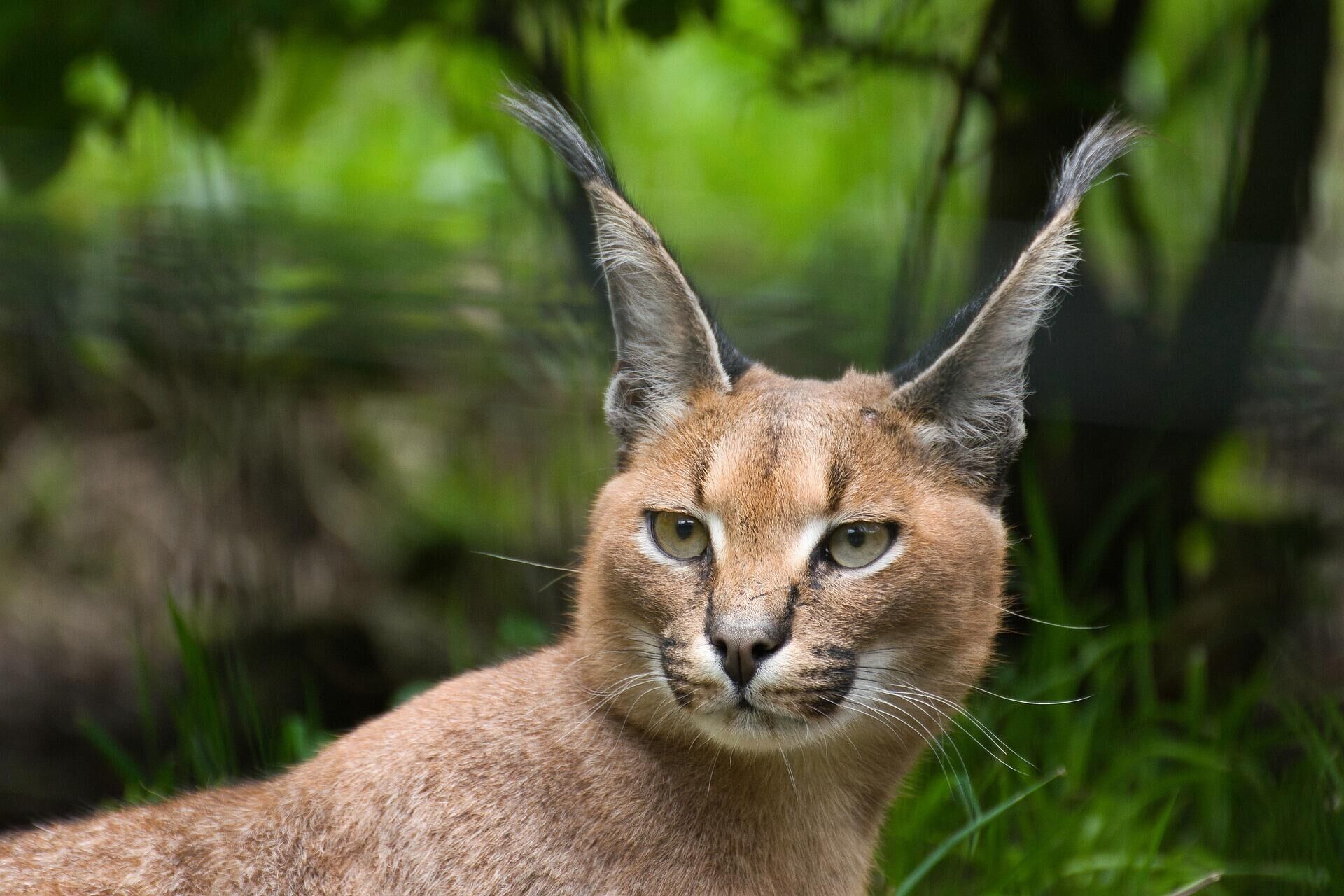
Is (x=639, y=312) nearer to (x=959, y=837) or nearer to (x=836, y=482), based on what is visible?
(x=836, y=482)

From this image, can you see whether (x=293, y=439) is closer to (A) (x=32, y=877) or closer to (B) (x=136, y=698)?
(B) (x=136, y=698)

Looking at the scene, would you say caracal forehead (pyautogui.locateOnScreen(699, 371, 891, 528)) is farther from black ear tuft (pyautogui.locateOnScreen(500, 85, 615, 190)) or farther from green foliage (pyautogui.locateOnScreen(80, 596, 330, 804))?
green foliage (pyautogui.locateOnScreen(80, 596, 330, 804))

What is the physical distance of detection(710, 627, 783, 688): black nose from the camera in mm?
2711

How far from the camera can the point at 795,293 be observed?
536 cm

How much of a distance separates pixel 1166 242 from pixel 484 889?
4.29 meters

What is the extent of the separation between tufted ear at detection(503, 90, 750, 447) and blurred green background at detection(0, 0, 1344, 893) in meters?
1.67

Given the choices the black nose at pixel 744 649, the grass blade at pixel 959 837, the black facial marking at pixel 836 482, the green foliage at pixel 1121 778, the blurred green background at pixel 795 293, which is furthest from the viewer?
the blurred green background at pixel 795 293

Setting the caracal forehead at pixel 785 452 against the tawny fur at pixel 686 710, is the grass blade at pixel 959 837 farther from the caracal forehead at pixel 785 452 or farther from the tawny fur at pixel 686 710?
the caracal forehead at pixel 785 452

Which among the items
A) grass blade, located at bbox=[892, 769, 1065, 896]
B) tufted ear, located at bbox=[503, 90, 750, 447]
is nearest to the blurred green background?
grass blade, located at bbox=[892, 769, 1065, 896]

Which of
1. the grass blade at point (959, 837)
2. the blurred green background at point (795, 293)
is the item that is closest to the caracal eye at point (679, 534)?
the grass blade at point (959, 837)

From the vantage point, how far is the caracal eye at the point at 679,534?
3000mm

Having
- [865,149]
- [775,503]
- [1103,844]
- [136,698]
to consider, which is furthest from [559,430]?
[775,503]

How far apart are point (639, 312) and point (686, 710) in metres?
1.03

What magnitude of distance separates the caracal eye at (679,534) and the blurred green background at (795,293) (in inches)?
71.4
